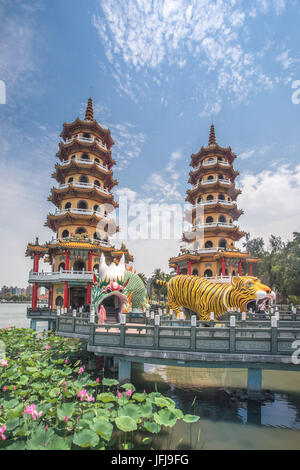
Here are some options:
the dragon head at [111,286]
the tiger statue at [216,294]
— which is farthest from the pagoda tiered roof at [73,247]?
the dragon head at [111,286]

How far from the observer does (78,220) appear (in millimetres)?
25234

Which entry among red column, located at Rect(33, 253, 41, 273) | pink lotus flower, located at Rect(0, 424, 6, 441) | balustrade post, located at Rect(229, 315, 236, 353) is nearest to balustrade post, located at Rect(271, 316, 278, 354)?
balustrade post, located at Rect(229, 315, 236, 353)

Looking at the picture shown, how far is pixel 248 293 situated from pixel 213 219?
1582 centimetres

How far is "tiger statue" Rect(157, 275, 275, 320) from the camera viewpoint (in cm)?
1373

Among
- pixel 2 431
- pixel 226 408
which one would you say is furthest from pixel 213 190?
pixel 2 431

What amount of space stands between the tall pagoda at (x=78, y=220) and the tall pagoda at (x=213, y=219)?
6.57 metres

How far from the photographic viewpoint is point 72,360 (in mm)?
12500

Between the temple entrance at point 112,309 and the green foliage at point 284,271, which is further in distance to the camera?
the green foliage at point 284,271

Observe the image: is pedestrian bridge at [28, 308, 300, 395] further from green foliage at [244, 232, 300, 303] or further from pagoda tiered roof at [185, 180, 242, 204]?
green foliage at [244, 232, 300, 303]

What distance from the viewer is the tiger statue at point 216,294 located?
540 inches

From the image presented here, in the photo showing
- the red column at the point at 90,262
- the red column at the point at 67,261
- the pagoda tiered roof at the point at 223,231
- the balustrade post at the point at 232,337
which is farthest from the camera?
the pagoda tiered roof at the point at 223,231

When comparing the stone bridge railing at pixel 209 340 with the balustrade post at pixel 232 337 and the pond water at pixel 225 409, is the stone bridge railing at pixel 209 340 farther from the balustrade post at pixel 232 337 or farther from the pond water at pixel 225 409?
the pond water at pixel 225 409
